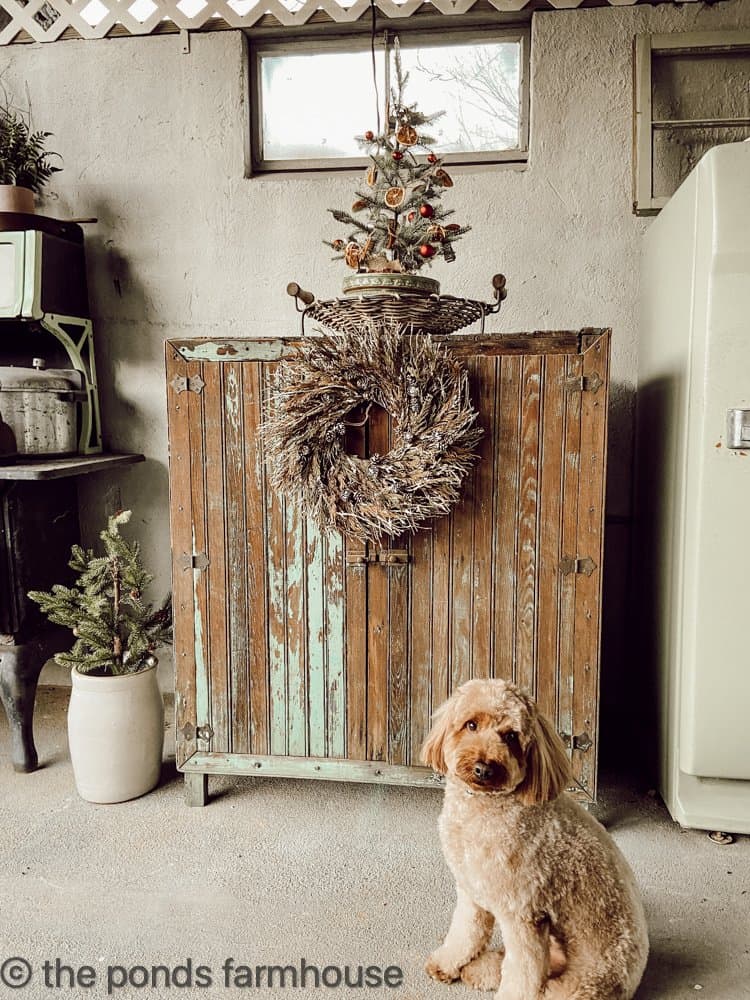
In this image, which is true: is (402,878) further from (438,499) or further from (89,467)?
(89,467)

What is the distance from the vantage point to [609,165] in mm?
2715

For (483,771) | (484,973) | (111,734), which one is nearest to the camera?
(483,771)

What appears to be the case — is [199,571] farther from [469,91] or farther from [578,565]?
[469,91]

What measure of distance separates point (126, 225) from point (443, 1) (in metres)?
1.41

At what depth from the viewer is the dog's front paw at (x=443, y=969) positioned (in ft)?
5.36

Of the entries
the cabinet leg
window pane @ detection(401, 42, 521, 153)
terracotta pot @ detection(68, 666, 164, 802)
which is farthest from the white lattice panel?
the cabinet leg

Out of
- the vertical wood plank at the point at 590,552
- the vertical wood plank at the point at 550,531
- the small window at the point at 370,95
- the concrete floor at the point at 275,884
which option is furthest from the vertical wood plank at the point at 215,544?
the small window at the point at 370,95

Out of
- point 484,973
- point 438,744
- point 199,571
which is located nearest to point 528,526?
point 438,744

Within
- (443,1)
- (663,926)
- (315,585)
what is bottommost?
(663,926)

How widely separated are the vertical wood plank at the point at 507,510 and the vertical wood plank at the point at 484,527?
0.02 metres

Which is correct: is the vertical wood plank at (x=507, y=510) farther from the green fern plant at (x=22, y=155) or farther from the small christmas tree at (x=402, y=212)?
the green fern plant at (x=22, y=155)

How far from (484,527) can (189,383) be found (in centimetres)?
95

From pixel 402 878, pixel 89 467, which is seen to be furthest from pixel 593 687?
pixel 89 467
